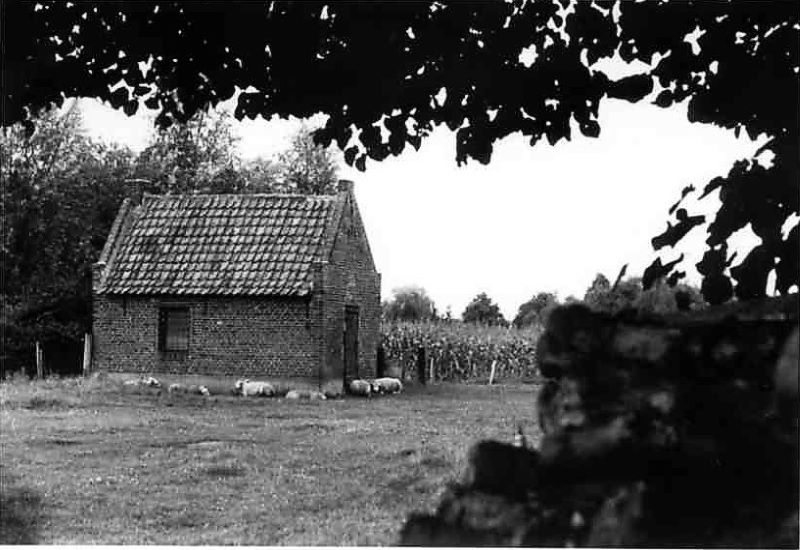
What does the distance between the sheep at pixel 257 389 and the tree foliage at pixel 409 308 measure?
8.46 m

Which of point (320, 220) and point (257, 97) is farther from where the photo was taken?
point (320, 220)

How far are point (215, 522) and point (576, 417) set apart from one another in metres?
5.91

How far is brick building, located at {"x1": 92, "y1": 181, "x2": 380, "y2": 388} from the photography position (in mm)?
19562

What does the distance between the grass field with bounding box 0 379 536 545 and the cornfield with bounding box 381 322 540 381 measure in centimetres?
937

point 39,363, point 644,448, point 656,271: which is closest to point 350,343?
point 39,363

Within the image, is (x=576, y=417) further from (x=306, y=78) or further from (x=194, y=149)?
(x=194, y=149)

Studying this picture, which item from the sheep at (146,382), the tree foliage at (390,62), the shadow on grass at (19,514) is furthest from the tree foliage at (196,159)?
the tree foliage at (390,62)

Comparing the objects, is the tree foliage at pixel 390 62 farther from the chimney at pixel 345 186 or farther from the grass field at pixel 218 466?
the chimney at pixel 345 186

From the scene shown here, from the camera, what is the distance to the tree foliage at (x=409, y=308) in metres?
27.6

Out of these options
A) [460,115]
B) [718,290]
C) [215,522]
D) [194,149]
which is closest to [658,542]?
[718,290]

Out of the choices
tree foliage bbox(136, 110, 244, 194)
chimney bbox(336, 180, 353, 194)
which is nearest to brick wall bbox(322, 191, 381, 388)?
chimney bbox(336, 180, 353, 194)

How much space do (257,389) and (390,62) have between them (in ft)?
45.3

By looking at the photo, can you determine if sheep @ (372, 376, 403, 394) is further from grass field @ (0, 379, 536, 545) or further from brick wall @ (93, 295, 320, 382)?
grass field @ (0, 379, 536, 545)

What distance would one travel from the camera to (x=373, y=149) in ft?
18.1
